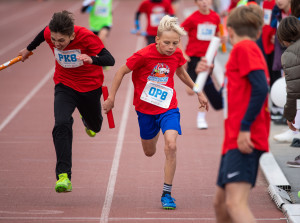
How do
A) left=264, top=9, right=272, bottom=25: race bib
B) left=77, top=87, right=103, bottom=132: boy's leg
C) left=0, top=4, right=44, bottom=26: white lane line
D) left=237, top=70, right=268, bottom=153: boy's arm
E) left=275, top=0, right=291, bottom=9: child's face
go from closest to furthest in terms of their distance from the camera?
left=237, top=70, right=268, bottom=153: boy's arm → left=77, top=87, right=103, bottom=132: boy's leg → left=275, top=0, right=291, bottom=9: child's face → left=264, top=9, right=272, bottom=25: race bib → left=0, top=4, right=44, bottom=26: white lane line

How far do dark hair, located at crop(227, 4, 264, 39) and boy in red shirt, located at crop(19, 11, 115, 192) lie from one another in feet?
7.10

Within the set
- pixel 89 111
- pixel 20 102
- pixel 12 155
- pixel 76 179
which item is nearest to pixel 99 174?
pixel 76 179

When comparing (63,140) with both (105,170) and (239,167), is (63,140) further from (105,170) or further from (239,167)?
(239,167)

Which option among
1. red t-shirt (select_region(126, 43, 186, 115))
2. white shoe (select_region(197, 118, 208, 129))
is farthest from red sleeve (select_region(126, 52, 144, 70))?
white shoe (select_region(197, 118, 208, 129))

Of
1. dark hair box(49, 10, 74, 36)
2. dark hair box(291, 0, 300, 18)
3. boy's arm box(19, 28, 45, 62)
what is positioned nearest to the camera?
dark hair box(49, 10, 74, 36)

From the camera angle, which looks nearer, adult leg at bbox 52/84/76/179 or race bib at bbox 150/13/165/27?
adult leg at bbox 52/84/76/179

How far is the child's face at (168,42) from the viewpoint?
21.8 feet

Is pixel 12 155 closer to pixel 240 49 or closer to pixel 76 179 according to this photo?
pixel 76 179

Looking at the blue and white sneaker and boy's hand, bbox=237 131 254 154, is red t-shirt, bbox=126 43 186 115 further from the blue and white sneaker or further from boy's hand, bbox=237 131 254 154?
boy's hand, bbox=237 131 254 154

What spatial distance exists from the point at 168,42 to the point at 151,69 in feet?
1.13

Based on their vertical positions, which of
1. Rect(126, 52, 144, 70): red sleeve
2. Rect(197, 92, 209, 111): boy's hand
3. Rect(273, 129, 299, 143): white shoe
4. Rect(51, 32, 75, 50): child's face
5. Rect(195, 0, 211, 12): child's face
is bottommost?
Rect(273, 129, 299, 143): white shoe

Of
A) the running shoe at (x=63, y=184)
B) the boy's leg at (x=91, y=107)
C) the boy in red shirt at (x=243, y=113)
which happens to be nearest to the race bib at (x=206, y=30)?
the boy's leg at (x=91, y=107)

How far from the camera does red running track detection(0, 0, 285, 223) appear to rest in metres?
6.77

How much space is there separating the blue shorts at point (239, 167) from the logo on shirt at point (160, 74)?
6.91ft
